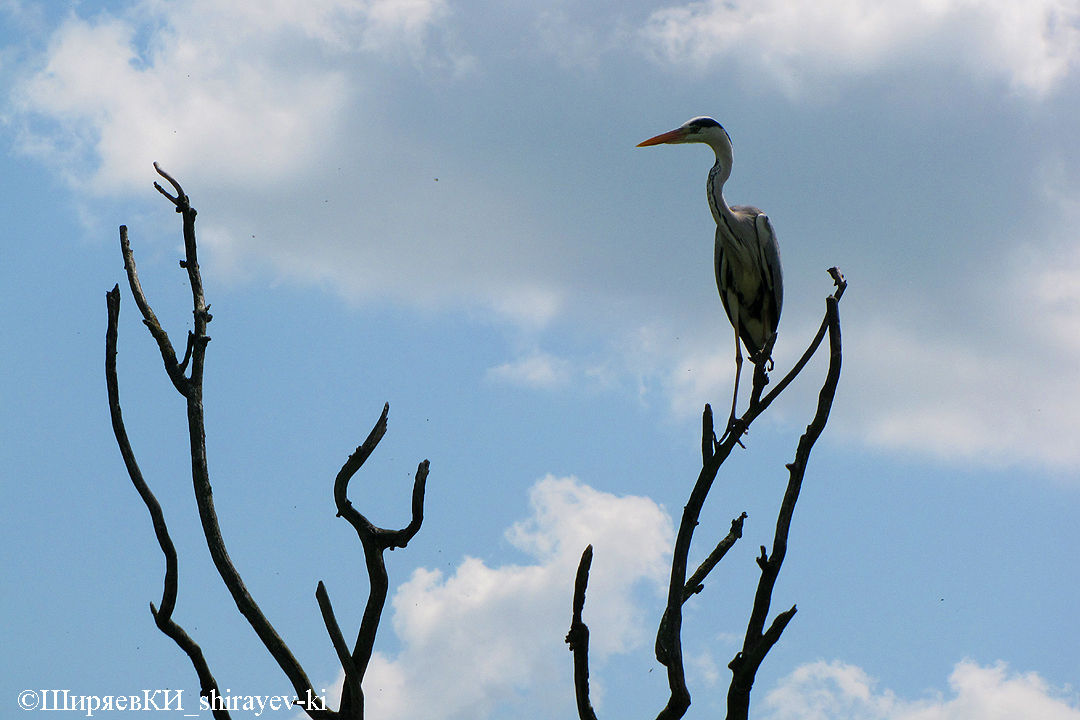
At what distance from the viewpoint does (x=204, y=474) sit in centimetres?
560

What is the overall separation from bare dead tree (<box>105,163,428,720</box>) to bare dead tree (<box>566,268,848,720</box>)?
120 centimetres

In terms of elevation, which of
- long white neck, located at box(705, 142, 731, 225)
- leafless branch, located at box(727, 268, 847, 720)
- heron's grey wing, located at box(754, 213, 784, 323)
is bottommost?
leafless branch, located at box(727, 268, 847, 720)

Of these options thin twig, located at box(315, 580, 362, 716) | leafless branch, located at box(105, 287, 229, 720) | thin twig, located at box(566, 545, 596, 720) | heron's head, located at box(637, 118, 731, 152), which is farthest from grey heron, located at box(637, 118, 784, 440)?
leafless branch, located at box(105, 287, 229, 720)

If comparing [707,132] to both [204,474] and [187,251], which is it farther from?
[204,474]

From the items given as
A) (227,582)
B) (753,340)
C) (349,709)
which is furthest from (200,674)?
(753,340)

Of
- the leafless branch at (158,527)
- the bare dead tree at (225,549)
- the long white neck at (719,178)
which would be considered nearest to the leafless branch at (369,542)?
the bare dead tree at (225,549)

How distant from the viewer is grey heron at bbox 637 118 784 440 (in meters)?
8.14

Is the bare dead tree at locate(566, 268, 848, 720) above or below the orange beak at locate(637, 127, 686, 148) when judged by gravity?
below

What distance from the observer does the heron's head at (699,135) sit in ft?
26.5

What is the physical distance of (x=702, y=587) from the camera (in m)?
5.53

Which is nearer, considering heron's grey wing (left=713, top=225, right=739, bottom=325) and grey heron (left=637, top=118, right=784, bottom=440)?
grey heron (left=637, top=118, right=784, bottom=440)

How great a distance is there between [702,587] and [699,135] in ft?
14.0

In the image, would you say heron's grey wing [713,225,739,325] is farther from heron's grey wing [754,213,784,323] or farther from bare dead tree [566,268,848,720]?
bare dead tree [566,268,848,720]

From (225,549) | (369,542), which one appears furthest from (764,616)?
(225,549)
